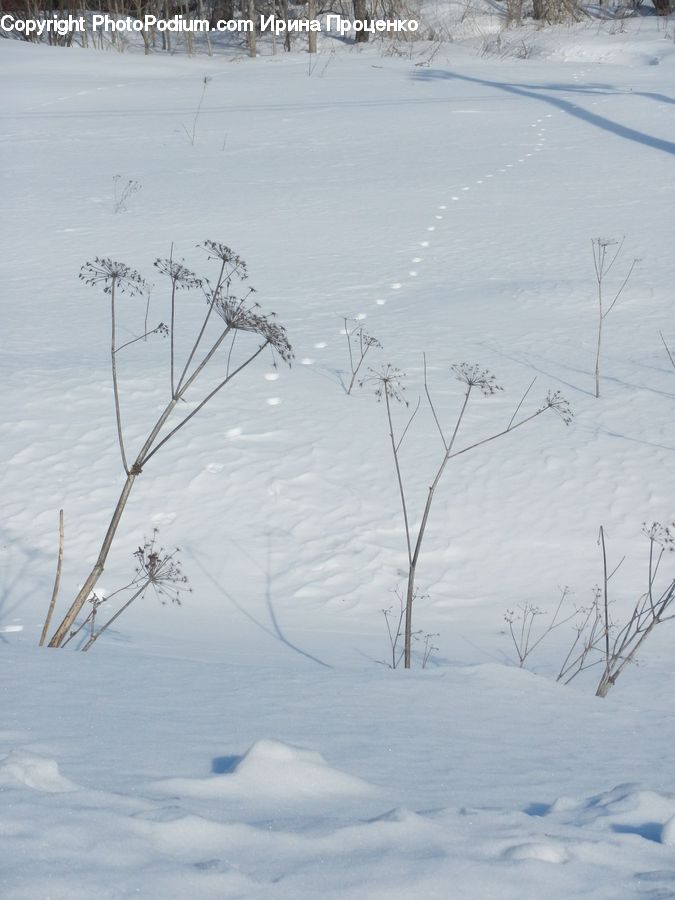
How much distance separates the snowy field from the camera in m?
1.45

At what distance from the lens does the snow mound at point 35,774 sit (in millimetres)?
1510

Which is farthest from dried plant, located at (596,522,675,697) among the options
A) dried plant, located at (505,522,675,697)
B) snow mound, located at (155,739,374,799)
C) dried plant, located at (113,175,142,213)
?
dried plant, located at (113,175,142,213)

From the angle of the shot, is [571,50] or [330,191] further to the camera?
[571,50]

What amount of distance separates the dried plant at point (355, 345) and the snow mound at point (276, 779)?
3.36 m

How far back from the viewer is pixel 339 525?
161 inches

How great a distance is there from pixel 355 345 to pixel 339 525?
6.10 feet

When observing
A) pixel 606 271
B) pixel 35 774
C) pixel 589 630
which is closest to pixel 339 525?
pixel 589 630

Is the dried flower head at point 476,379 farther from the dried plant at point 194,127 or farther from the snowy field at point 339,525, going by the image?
the dried plant at point 194,127

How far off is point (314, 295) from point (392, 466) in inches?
89.2

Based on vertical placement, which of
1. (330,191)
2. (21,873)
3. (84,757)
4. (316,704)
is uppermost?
(330,191)

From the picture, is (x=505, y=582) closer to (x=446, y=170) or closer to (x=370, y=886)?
(x=370, y=886)

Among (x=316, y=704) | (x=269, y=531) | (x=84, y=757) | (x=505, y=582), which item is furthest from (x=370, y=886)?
(x=269, y=531)

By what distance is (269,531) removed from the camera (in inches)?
160

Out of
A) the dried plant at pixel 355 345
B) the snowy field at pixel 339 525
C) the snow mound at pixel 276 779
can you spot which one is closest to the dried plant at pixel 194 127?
the snowy field at pixel 339 525
